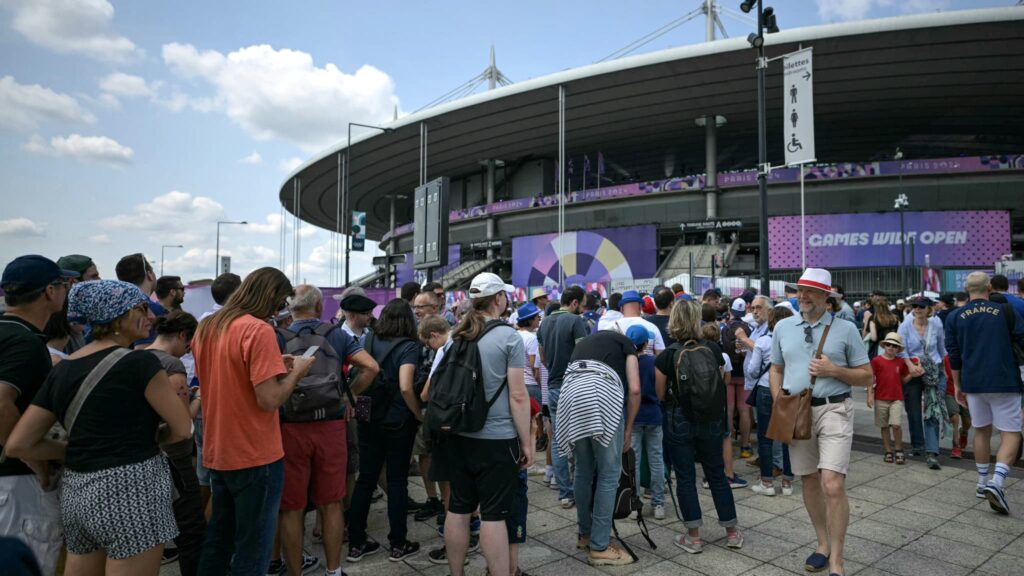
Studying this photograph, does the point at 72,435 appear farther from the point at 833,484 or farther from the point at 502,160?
the point at 502,160

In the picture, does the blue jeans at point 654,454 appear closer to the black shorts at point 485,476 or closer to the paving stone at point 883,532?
the paving stone at point 883,532

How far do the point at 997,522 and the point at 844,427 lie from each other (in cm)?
237

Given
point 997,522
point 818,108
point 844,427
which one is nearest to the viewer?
point 844,427

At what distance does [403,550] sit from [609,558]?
1.51 metres

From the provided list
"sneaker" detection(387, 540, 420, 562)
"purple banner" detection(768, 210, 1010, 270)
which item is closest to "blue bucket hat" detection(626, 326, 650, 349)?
"sneaker" detection(387, 540, 420, 562)

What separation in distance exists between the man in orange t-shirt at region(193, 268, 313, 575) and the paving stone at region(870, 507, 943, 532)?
492 cm

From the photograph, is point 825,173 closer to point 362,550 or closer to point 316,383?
point 362,550

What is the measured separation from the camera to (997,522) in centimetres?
484

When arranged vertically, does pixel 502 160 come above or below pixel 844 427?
above

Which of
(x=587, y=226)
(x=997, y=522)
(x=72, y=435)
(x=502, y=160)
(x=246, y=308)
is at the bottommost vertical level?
(x=997, y=522)

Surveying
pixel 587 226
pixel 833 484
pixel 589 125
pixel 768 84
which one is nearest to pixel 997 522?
pixel 833 484

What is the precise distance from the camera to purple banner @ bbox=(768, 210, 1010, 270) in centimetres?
3050

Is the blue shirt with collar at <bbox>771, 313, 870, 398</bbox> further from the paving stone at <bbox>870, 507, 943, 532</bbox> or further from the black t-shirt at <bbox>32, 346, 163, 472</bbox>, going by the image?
the black t-shirt at <bbox>32, 346, 163, 472</bbox>

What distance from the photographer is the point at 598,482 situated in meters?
4.14
